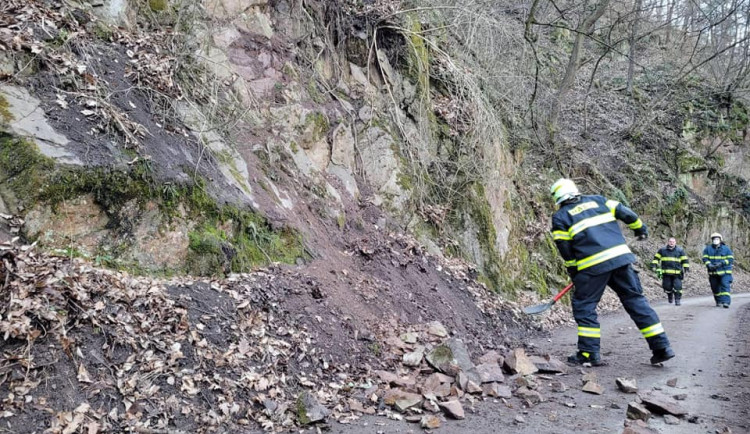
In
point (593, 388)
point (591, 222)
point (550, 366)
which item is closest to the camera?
point (593, 388)

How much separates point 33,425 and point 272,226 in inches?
115

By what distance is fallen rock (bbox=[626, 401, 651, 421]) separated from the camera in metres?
3.44

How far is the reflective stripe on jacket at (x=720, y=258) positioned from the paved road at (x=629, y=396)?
5.49 m

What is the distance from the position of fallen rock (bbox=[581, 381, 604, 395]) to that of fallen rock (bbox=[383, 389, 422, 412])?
1588 millimetres

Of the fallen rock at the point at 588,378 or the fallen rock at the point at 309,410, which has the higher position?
the fallen rock at the point at 309,410

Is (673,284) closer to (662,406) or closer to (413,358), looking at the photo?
(662,406)

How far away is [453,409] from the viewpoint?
3.54m

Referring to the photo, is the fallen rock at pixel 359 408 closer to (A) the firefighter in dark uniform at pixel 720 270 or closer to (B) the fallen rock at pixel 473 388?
(B) the fallen rock at pixel 473 388

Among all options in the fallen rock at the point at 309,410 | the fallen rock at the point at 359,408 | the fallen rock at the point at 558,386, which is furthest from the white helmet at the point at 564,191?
the fallen rock at the point at 309,410

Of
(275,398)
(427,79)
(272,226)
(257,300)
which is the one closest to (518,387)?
(275,398)

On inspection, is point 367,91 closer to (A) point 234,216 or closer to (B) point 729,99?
(A) point 234,216

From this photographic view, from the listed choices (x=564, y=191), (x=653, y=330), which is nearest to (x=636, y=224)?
(x=564, y=191)

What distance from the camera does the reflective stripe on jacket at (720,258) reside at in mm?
11531

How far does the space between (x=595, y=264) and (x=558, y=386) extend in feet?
4.94
